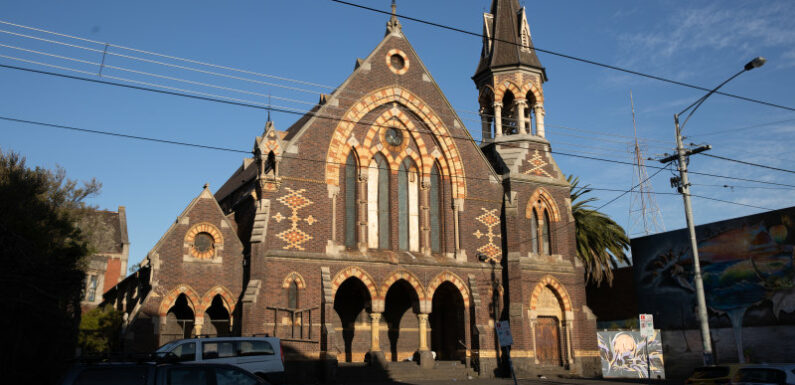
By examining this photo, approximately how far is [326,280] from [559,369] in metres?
11.4

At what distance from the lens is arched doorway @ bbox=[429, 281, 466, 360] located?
29.4 metres

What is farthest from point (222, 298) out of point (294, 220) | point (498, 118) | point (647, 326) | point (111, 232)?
point (111, 232)

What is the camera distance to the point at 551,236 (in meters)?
31.6

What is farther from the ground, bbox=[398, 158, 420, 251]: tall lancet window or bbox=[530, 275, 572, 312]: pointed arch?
bbox=[398, 158, 420, 251]: tall lancet window

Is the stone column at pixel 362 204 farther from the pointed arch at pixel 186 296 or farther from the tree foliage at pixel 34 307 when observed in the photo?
the tree foliage at pixel 34 307

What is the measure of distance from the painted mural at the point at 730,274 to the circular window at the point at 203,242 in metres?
18.8

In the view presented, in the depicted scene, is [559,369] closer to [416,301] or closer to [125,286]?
[416,301]

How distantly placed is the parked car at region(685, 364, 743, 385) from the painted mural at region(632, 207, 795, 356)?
434 inches

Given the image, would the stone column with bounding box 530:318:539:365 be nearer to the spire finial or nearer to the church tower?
the church tower

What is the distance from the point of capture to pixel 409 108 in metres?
30.0

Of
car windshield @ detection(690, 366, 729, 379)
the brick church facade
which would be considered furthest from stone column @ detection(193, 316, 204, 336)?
car windshield @ detection(690, 366, 729, 379)

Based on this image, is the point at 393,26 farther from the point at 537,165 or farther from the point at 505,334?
the point at 505,334

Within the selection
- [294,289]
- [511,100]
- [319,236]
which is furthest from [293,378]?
[511,100]

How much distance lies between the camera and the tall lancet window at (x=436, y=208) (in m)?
29.6
